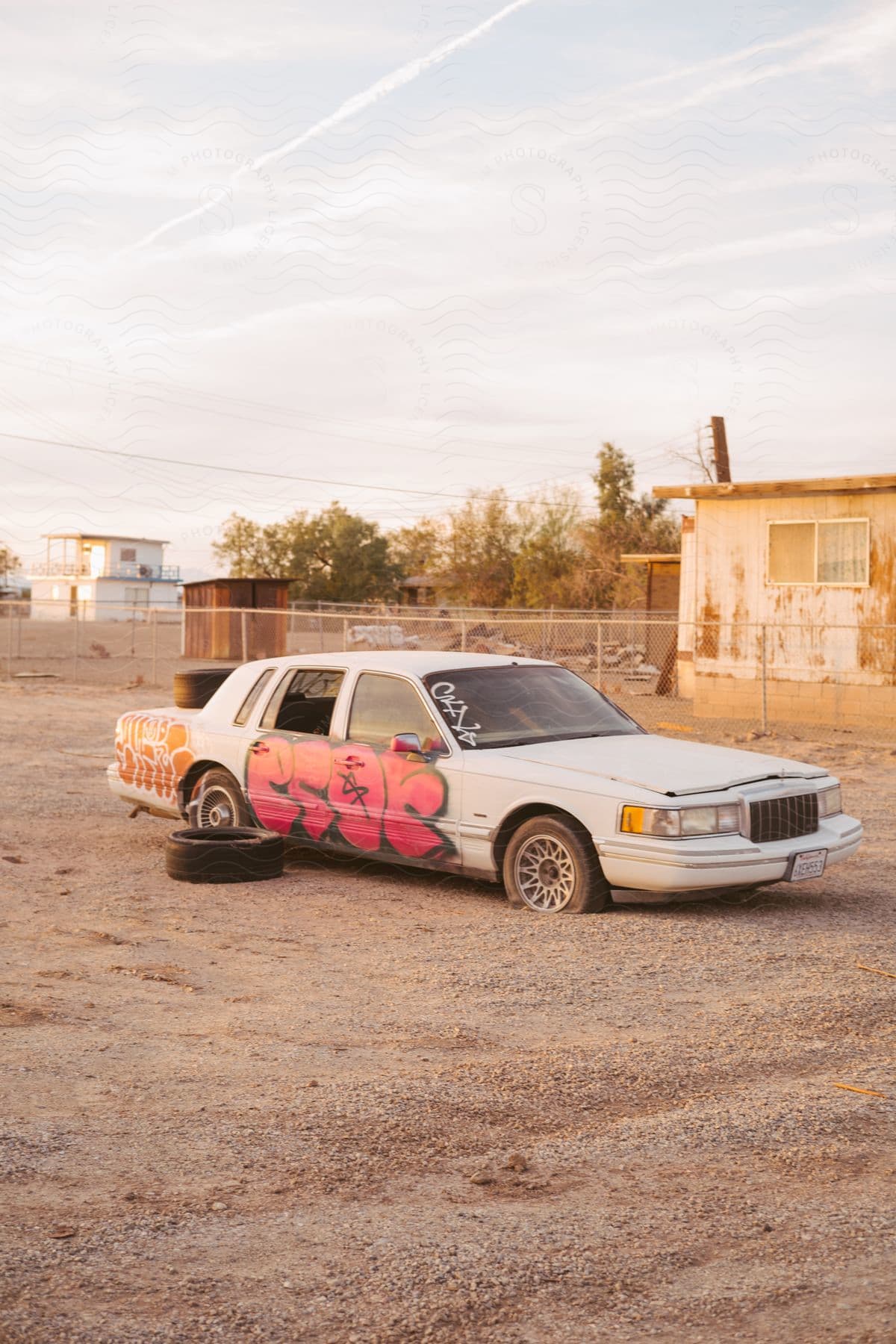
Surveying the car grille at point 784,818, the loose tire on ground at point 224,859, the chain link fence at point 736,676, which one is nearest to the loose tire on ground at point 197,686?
the loose tire on ground at point 224,859

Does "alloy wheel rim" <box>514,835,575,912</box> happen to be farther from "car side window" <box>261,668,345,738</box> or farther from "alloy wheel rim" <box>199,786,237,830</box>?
"alloy wheel rim" <box>199,786,237,830</box>

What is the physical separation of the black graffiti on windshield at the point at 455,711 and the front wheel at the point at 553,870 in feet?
2.56

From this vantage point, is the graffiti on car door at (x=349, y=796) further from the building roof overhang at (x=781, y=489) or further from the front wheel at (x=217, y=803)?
the building roof overhang at (x=781, y=489)

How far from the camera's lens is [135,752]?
10656mm

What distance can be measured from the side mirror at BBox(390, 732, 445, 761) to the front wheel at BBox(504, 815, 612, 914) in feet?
2.51

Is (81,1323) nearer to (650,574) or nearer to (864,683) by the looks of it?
(864,683)

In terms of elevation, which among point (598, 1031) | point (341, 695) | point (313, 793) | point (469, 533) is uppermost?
point (469, 533)

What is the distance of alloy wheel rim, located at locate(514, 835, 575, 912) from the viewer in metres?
7.91

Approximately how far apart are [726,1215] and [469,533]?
68.4m

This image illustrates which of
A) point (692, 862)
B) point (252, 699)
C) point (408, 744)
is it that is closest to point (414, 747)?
point (408, 744)

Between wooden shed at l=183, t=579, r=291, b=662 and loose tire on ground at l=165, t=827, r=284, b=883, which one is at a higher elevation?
wooden shed at l=183, t=579, r=291, b=662

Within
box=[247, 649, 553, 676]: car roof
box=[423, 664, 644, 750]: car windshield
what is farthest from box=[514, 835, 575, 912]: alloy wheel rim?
box=[247, 649, 553, 676]: car roof

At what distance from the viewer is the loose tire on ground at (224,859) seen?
902cm

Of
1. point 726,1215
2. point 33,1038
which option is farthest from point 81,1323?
point 33,1038
